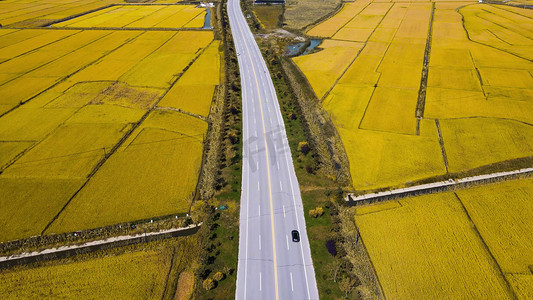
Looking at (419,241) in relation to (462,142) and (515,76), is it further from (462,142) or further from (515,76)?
(515,76)

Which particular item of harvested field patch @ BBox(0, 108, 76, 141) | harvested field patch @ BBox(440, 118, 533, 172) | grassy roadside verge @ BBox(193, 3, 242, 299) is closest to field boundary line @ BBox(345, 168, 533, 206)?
harvested field patch @ BBox(440, 118, 533, 172)

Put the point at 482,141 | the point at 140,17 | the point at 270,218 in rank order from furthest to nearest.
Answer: the point at 140,17
the point at 482,141
the point at 270,218

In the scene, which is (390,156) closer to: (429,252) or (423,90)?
(429,252)

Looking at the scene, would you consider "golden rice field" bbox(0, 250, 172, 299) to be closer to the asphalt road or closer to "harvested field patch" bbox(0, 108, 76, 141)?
the asphalt road

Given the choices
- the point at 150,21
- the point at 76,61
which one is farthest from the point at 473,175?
the point at 150,21

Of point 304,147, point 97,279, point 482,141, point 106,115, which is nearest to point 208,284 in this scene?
point 97,279
